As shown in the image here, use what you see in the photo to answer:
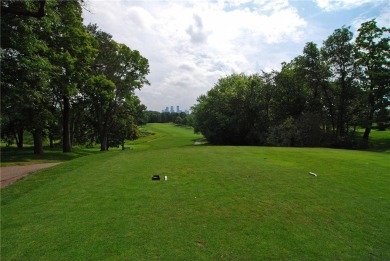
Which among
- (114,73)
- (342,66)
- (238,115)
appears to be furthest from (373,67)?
(114,73)

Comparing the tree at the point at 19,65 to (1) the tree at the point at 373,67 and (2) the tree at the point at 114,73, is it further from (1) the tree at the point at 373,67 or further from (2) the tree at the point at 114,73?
(1) the tree at the point at 373,67

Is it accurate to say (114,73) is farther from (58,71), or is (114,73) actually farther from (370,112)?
(370,112)

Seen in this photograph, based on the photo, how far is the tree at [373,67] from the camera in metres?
37.4

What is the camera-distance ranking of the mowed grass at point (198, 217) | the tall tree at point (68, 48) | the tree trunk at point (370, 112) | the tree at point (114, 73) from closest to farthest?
the mowed grass at point (198, 217)
the tall tree at point (68, 48)
the tree at point (114, 73)
the tree trunk at point (370, 112)

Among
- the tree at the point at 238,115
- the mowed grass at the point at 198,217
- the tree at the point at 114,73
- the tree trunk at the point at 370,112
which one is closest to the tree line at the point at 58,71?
the tree at the point at 114,73

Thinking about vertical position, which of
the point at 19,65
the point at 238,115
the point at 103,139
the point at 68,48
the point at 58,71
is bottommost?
the point at 103,139

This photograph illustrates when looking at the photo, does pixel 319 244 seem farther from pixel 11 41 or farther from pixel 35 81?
pixel 35 81

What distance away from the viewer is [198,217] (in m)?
6.82

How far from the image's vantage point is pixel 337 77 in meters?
41.7

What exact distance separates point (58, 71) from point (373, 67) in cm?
3770

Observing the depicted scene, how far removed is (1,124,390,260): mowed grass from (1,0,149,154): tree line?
274 inches

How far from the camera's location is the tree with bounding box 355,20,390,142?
37375mm

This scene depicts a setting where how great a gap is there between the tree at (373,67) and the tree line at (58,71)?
29445mm

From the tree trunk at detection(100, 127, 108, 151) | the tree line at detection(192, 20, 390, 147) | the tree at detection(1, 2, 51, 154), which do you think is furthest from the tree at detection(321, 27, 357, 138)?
the tree at detection(1, 2, 51, 154)
